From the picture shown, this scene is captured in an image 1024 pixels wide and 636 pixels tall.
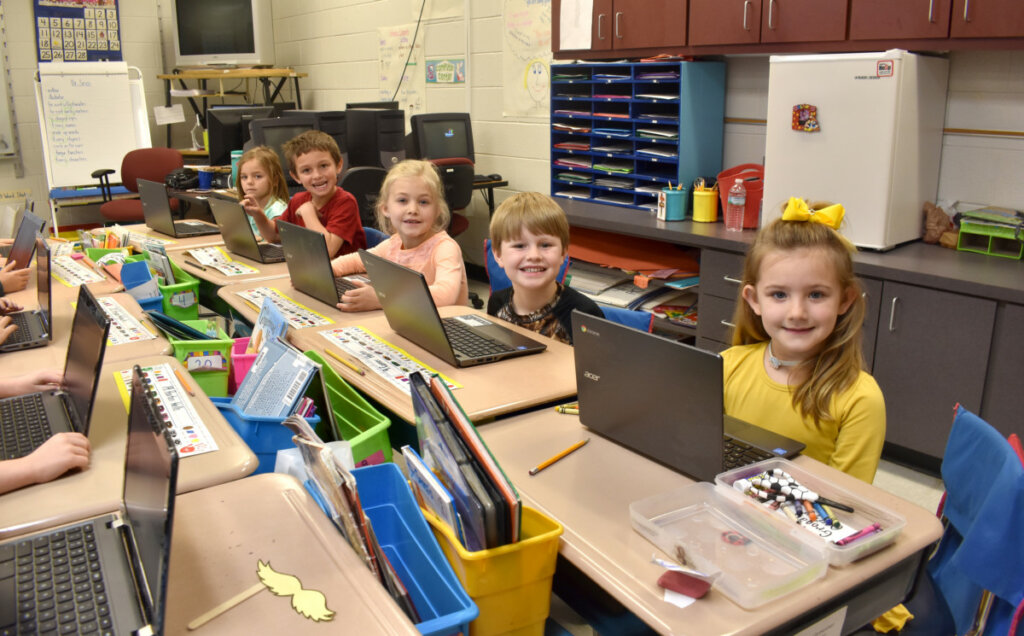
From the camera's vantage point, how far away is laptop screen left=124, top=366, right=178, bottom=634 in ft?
2.72

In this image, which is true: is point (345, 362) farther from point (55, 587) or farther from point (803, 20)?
point (803, 20)

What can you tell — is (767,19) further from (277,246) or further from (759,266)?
(277,246)

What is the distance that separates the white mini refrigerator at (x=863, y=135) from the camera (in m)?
2.72

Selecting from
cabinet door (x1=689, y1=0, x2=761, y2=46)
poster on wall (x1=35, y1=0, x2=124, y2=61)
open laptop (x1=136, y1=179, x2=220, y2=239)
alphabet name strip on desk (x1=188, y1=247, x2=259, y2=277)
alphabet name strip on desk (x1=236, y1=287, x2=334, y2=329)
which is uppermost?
poster on wall (x1=35, y1=0, x2=124, y2=61)

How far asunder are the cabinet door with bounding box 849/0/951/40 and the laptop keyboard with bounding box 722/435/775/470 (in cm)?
193

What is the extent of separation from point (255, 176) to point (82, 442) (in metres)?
2.40

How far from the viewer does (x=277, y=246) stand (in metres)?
3.22

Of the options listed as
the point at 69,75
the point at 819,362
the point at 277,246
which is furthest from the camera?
the point at 69,75

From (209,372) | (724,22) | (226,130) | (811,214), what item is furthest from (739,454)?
(226,130)

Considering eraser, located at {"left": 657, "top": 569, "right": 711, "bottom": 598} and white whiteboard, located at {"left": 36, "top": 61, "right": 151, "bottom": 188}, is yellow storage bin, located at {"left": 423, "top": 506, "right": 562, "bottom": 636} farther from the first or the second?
white whiteboard, located at {"left": 36, "top": 61, "right": 151, "bottom": 188}

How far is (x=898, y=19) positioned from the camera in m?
2.71

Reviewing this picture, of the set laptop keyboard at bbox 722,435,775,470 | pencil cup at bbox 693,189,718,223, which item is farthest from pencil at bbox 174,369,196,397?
pencil cup at bbox 693,189,718,223

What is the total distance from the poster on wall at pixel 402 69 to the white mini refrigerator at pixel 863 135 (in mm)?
2971

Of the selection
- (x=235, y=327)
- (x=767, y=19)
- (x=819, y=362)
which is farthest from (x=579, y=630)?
(x=767, y=19)
